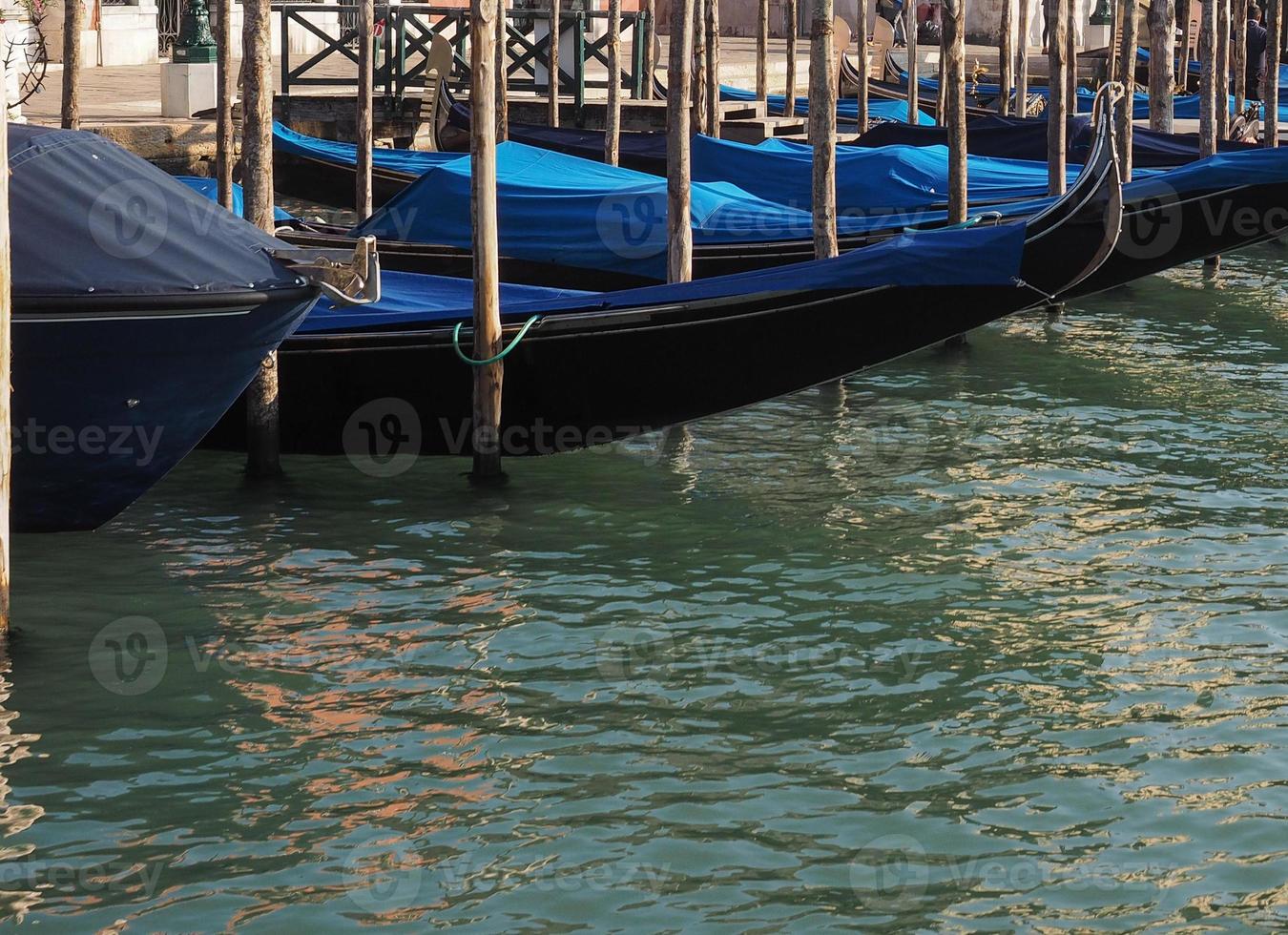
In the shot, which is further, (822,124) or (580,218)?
(580,218)

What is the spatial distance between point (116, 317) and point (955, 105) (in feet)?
17.7

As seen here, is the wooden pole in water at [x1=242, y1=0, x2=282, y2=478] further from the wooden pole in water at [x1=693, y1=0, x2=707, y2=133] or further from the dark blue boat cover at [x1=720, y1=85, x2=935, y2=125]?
the dark blue boat cover at [x1=720, y1=85, x2=935, y2=125]

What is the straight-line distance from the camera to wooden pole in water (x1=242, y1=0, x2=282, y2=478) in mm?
6848

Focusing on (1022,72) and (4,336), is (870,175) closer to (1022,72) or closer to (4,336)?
(4,336)

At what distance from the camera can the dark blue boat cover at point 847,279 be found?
7055 millimetres

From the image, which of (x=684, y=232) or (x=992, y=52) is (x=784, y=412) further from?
(x=992, y=52)

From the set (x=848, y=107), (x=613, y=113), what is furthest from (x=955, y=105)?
(x=848, y=107)

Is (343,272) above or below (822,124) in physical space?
below

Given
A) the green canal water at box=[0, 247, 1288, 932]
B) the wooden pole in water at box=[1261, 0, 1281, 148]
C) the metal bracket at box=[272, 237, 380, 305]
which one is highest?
the wooden pole in water at box=[1261, 0, 1281, 148]

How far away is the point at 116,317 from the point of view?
5781 mm

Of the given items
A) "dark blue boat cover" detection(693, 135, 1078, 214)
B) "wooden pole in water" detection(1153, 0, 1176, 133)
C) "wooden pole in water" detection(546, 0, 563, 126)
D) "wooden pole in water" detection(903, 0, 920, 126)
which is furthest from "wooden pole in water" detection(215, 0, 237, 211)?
"wooden pole in water" detection(903, 0, 920, 126)

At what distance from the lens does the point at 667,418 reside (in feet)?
24.3

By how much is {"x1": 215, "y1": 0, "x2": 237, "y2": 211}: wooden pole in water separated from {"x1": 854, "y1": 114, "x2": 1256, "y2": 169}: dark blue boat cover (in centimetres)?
617

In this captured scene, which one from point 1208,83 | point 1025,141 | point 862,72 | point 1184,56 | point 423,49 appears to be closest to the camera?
point 1208,83
